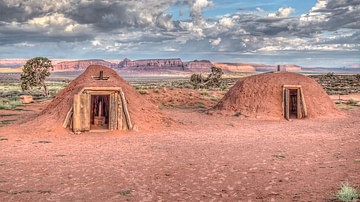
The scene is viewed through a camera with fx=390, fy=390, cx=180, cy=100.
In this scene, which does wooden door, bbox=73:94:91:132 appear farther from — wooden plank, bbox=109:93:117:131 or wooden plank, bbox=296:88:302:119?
wooden plank, bbox=296:88:302:119

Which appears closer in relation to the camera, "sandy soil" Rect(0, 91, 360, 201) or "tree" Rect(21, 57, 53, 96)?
"sandy soil" Rect(0, 91, 360, 201)

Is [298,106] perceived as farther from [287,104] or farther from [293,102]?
[293,102]

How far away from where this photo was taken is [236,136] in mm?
15188

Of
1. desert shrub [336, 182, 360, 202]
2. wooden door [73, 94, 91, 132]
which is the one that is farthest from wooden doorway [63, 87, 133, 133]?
desert shrub [336, 182, 360, 202]

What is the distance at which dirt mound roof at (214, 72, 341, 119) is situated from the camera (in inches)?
836

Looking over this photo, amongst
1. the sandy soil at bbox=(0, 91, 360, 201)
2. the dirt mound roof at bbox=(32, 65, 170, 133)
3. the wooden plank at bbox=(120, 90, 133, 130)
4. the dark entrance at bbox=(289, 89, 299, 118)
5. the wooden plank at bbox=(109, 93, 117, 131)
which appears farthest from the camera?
the dark entrance at bbox=(289, 89, 299, 118)

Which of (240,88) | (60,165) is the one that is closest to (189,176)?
(60,165)

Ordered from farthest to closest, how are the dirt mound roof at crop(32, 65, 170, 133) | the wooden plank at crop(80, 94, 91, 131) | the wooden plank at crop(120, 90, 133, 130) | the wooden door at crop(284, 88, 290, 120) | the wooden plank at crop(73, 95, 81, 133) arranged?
the wooden door at crop(284, 88, 290, 120)
the dirt mound roof at crop(32, 65, 170, 133)
the wooden plank at crop(120, 90, 133, 130)
the wooden plank at crop(80, 94, 91, 131)
the wooden plank at crop(73, 95, 81, 133)

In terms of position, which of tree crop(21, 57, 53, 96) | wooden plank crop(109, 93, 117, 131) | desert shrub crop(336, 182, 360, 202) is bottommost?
desert shrub crop(336, 182, 360, 202)

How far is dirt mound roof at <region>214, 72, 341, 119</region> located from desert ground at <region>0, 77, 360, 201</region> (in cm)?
369

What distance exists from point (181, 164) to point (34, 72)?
27.8 metres

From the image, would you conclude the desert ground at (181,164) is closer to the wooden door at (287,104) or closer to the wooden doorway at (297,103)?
the wooden door at (287,104)

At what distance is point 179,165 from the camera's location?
997cm

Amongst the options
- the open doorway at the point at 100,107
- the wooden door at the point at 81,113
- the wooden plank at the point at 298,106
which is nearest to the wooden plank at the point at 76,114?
the wooden door at the point at 81,113
